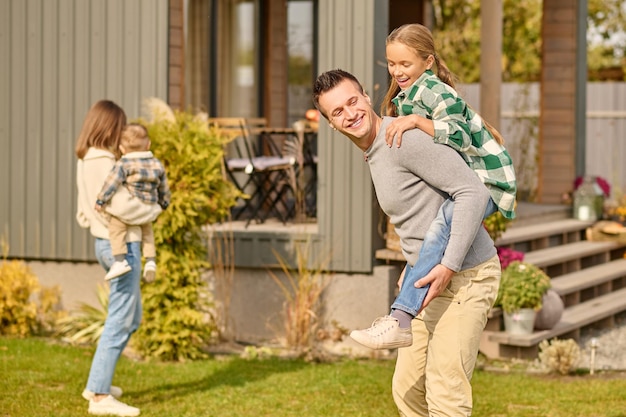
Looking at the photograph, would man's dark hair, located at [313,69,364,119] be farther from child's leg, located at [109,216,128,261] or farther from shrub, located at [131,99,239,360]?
shrub, located at [131,99,239,360]

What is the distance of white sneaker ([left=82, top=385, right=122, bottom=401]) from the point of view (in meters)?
6.28

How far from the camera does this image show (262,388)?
7.01m

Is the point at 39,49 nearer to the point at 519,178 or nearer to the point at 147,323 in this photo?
the point at 147,323

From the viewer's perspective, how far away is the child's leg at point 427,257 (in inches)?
150

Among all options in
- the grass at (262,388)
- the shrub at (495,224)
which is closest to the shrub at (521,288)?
the shrub at (495,224)

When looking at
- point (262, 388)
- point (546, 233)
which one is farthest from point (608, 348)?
point (262, 388)

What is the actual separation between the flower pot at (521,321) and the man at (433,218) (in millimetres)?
4226

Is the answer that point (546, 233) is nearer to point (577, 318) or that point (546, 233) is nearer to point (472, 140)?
point (577, 318)

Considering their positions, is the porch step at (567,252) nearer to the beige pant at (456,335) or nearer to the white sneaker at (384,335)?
the beige pant at (456,335)

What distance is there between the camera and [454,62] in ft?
68.5

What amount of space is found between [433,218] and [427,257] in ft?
0.52

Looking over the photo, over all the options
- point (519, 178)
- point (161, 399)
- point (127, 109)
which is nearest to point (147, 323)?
point (161, 399)

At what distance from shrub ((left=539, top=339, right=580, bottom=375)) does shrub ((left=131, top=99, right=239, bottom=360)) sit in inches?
Result: 93.9

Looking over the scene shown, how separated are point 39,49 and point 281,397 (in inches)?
163
